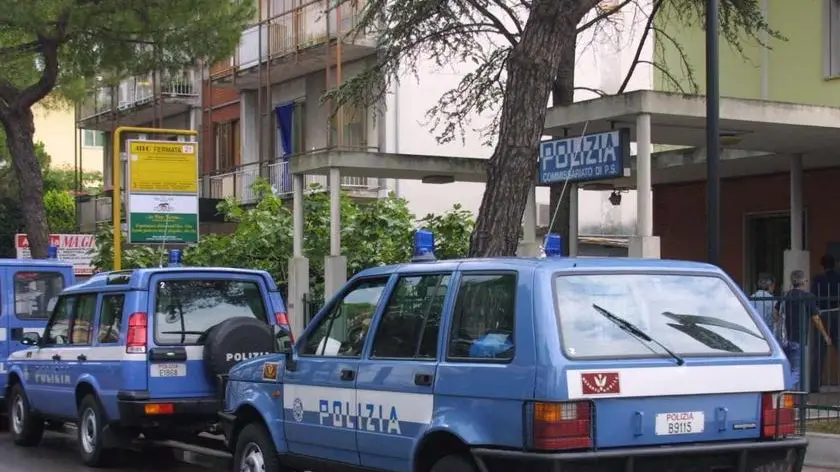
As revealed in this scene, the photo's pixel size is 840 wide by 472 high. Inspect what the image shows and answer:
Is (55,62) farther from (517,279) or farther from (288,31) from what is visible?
(517,279)

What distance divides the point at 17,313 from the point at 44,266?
709 millimetres

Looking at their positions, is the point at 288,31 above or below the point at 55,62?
above

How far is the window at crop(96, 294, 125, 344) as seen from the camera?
36.9 ft

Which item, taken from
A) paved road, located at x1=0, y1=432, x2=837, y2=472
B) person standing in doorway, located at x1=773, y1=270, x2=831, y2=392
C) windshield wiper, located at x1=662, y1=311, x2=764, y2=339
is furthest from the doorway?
windshield wiper, located at x1=662, y1=311, x2=764, y2=339

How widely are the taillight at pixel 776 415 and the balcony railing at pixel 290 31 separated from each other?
1866 cm

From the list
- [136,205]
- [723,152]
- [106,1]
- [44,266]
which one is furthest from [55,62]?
[723,152]

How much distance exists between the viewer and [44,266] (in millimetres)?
15086

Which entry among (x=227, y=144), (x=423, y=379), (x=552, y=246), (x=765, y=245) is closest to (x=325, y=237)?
(x=765, y=245)

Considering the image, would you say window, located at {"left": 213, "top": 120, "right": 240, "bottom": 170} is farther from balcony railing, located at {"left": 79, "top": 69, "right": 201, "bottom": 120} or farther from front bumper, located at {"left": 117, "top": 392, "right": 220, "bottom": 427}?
front bumper, located at {"left": 117, "top": 392, "right": 220, "bottom": 427}

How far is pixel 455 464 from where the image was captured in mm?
6754

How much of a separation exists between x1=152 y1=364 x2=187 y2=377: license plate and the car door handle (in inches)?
173

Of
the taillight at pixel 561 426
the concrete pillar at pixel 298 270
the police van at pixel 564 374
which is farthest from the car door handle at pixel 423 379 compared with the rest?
the concrete pillar at pixel 298 270

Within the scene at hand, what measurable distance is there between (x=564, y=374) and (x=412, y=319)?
1.52 meters

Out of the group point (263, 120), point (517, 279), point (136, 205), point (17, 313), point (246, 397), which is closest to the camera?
point (517, 279)
